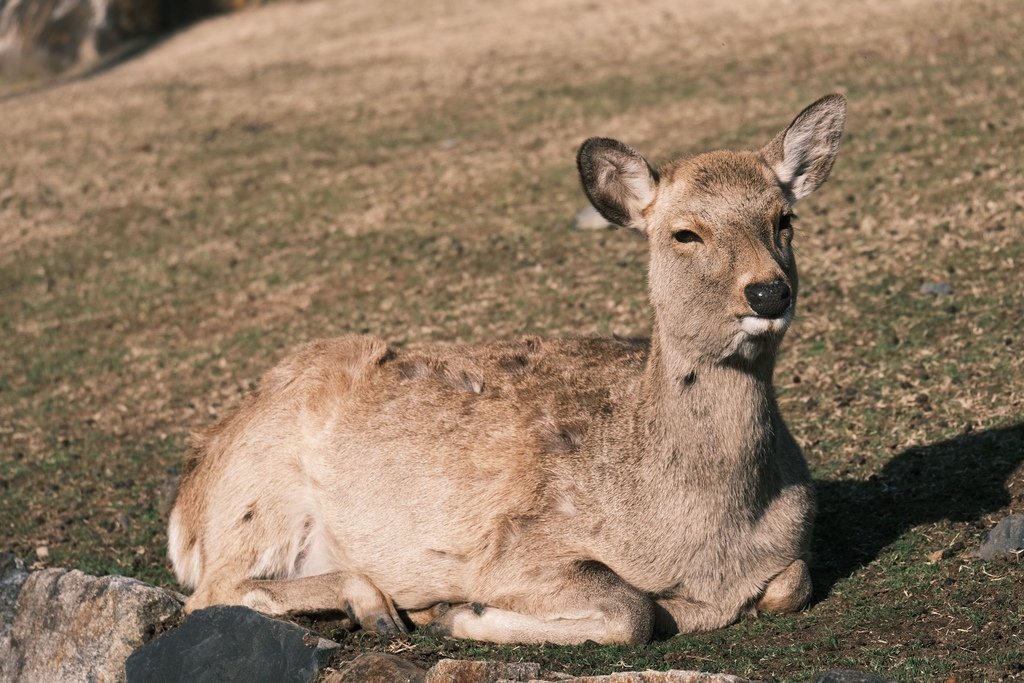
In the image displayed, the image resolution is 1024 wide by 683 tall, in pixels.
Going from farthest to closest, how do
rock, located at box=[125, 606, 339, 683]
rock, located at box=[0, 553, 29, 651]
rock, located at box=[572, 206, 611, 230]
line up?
rock, located at box=[572, 206, 611, 230] < rock, located at box=[0, 553, 29, 651] < rock, located at box=[125, 606, 339, 683]

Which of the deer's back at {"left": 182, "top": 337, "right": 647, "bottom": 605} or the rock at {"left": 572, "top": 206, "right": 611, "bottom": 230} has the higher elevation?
the deer's back at {"left": 182, "top": 337, "right": 647, "bottom": 605}

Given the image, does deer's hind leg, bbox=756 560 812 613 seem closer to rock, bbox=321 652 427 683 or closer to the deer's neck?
the deer's neck

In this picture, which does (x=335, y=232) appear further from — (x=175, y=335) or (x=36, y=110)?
(x=36, y=110)

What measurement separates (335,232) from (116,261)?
279 cm

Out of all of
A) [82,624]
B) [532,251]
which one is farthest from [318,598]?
[532,251]

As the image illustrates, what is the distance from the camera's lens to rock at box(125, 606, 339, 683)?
6.73 m

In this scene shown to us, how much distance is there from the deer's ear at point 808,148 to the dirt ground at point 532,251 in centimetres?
206

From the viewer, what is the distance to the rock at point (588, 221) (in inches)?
585

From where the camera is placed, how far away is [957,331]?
1055 cm

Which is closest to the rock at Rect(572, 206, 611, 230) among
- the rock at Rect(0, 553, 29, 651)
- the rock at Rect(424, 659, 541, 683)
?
the rock at Rect(0, 553, 29, 651)

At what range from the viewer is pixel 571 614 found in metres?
6.75

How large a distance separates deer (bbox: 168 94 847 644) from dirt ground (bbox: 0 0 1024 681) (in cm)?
35

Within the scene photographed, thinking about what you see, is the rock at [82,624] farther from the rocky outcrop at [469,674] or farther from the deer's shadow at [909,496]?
the deer's shadow at [909,496]

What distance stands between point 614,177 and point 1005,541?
274 centimetres
